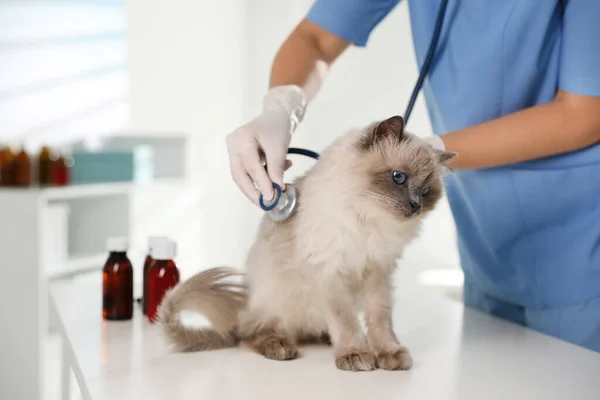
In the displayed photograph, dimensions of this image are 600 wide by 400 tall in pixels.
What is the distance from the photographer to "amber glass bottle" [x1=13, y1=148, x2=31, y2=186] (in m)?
2.66

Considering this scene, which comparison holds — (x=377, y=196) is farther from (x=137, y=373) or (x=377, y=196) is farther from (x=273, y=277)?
(x=137, y=373)

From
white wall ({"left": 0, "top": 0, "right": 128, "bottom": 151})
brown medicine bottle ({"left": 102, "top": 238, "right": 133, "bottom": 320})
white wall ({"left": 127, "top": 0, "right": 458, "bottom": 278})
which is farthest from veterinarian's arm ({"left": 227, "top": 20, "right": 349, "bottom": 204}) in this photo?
white wall ({"left": 0, "top": 0, "right": 128, "bottom": 151})

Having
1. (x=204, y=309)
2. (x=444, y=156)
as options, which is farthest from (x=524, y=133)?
(x=204, y=309)

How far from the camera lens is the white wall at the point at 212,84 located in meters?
3.53

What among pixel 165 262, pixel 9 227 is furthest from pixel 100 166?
pixel 165 262

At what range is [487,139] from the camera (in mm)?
1095

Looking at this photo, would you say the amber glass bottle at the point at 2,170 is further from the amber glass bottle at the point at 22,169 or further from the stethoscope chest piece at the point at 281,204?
the stethoscope chest piece at the point at 281,204

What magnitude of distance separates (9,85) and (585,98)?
2643mm

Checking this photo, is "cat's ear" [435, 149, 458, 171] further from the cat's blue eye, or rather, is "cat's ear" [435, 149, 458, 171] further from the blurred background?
the blurred background

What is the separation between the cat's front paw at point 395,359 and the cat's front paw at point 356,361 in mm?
13

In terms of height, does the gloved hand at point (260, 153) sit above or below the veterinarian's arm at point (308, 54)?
below

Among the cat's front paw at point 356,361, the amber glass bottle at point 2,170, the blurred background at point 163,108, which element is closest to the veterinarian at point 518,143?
the cat's front paw at point 356,361

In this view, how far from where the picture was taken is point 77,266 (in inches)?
104

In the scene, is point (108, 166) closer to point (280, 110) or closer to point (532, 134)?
point (280, 110)
